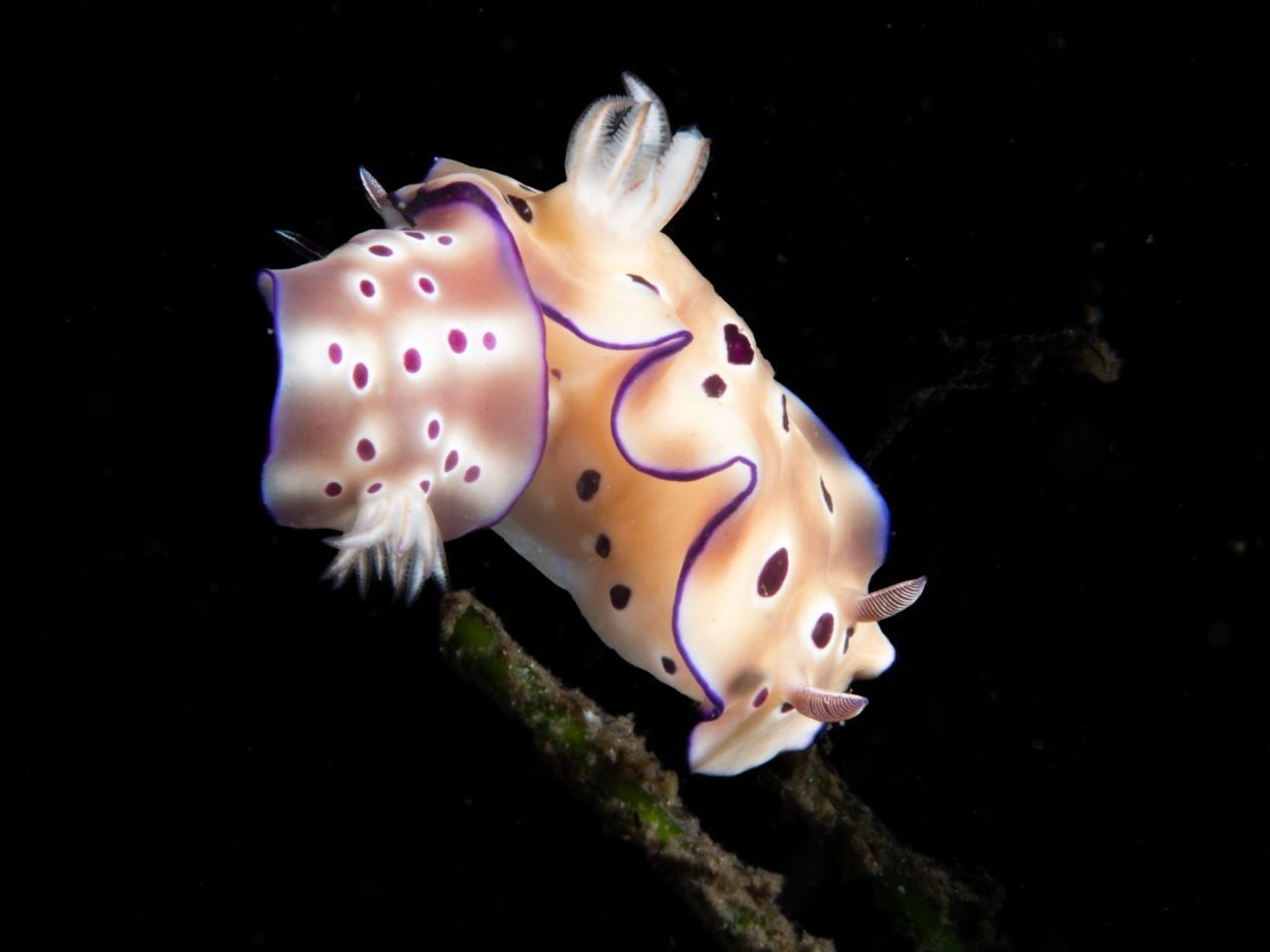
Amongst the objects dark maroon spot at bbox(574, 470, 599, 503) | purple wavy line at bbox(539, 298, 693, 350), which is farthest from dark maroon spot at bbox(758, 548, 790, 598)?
purple wavy line at bbox(539, 298, 693, 350)

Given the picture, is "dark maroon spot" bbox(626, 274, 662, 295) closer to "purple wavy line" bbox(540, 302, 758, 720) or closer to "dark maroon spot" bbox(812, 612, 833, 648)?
"purple wavy line" bbox(540, 302, 758, 720)

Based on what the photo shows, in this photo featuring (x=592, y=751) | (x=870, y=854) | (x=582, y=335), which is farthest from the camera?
(x=870, y=854)

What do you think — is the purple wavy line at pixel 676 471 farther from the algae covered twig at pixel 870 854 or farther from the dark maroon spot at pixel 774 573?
the algae covered twig at pixel 870 854

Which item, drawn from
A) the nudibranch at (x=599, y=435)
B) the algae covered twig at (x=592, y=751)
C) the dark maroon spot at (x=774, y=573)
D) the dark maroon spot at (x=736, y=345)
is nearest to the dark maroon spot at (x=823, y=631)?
the nudibranch at (x=599, y=435)

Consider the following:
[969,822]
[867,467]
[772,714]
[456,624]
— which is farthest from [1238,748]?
[456,624]

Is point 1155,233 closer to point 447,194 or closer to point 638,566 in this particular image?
point 638,566

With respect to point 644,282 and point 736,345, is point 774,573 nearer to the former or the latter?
point 736,345

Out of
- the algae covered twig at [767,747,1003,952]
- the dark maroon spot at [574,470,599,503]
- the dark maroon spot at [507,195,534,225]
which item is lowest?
the algae covered twig at [767,747,1003,952]

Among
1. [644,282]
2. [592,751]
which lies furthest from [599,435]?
[592,751]
